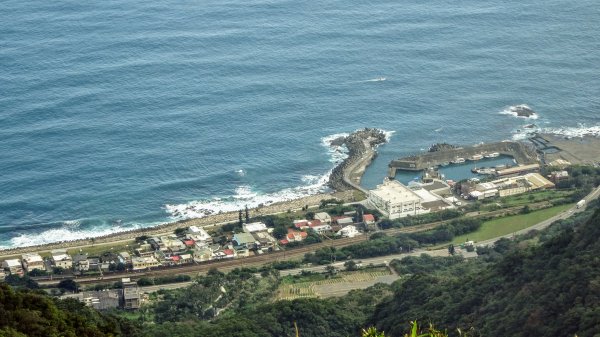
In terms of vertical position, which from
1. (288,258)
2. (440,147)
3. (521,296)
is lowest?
(288,258)

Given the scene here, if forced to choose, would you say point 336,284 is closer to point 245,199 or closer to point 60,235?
point 245,199

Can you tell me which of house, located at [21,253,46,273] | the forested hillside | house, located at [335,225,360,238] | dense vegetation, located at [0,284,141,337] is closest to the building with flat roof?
house, located at [335,225,360,238]

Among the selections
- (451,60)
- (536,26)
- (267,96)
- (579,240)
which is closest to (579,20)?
(536,26)

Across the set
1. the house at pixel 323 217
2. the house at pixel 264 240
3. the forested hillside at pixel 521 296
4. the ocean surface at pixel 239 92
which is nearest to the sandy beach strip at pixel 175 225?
the ocean surface at pixel 239 92

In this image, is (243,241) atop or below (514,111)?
below

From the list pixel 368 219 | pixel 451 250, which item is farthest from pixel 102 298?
pixel 451 250

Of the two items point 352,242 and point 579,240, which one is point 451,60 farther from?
point 579,240

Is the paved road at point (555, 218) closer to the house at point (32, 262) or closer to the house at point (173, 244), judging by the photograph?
the house at point (173, 244)
